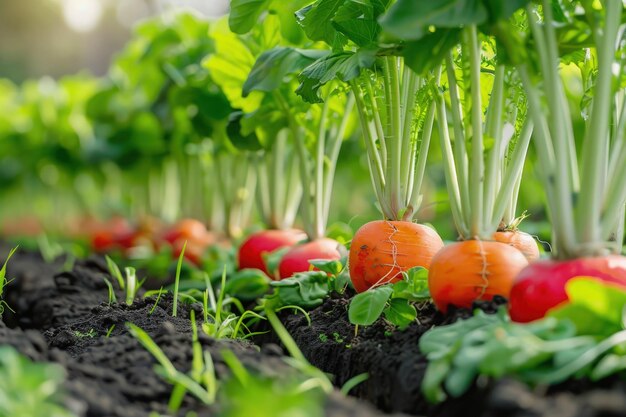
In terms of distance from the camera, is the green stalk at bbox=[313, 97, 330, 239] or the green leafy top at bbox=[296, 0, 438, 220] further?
the green stalk at bbox=[313, 97, 330, 239]

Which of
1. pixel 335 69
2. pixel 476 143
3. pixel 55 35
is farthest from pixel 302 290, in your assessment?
pixel 55 35

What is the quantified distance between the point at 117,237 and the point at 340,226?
317cm

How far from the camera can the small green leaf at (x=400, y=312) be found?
2.35 meters

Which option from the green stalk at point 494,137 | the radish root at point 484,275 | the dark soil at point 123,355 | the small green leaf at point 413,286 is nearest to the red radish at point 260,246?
the dark soil at point 123,355

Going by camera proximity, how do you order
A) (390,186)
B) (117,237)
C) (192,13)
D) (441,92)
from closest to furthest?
(441,92) → (390,186) → (192,13) → (117,237)

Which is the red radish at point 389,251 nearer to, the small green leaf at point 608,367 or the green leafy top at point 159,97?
the small green leaf at point 608,367

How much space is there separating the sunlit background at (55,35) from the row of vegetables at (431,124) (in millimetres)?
24962

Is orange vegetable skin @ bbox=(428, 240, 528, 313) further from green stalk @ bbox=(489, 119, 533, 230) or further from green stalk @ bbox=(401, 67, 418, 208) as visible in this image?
green stalk @ bbox=(401, 67, 418, 208)

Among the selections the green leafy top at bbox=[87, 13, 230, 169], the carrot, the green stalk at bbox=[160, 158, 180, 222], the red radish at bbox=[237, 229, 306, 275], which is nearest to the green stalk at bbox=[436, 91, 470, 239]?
the carrot

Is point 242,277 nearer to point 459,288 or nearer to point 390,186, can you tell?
point 390,186

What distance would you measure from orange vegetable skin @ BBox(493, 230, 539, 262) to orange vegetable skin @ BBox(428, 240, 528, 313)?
0.31m

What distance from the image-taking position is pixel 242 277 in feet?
11.1

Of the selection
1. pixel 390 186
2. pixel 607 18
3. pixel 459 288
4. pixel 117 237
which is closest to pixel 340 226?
pixel 390 186

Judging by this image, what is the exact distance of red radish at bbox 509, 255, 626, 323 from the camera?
1841 millimetres
